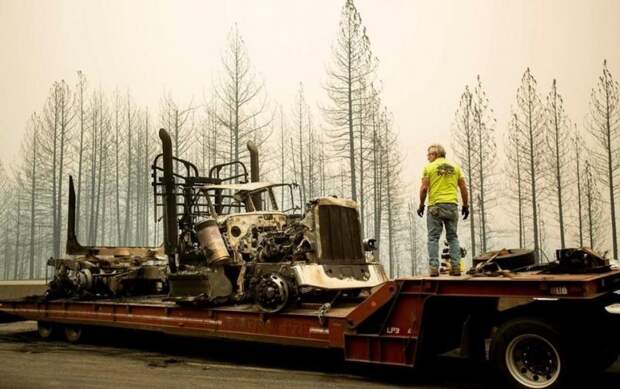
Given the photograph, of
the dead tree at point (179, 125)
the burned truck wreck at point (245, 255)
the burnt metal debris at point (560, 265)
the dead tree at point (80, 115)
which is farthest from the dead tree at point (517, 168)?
the dead tree at point (80, 115)

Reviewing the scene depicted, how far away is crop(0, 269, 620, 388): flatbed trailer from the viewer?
5.64 m

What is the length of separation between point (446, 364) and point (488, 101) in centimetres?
1136

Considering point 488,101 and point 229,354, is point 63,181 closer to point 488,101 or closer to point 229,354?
point 488,101

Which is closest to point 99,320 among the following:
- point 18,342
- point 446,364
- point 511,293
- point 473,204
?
point 18,342

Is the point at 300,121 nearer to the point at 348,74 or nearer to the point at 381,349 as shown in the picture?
the point at 348,74

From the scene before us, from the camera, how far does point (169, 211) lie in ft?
32.5

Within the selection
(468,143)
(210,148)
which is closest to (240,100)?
(210,148)

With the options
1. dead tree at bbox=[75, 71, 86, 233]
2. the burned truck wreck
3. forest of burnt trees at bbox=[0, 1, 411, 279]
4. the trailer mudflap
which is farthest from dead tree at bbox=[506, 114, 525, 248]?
dead tree at bbox=[75, 71, 86, 233]

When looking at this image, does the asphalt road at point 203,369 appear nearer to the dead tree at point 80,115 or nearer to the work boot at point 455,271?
the work boot at point 455,271

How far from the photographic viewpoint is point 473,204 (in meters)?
16.7

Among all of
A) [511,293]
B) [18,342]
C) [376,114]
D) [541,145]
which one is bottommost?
[18,342]

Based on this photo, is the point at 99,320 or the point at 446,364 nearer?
the point at 446,364

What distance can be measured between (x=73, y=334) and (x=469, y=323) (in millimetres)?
7169

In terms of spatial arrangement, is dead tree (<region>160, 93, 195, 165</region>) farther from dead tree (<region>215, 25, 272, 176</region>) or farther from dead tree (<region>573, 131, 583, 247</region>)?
dead tree (<region>573, 131, 583, 247</region>)
